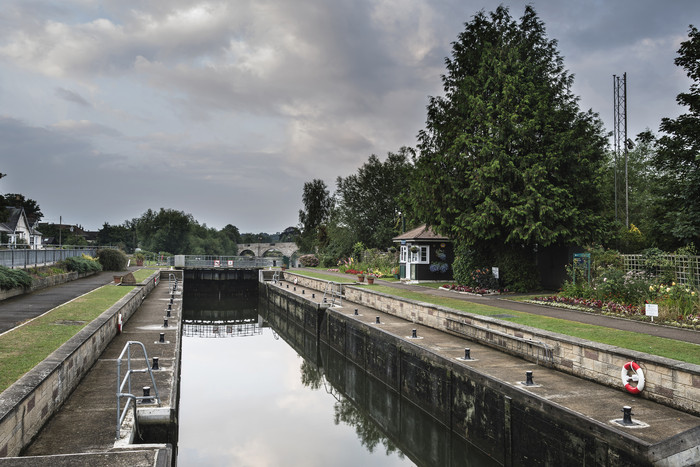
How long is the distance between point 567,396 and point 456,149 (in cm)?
1389

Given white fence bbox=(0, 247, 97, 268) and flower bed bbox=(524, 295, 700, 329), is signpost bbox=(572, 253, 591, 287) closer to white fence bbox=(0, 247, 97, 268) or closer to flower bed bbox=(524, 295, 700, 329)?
flower bed bbox=(524, 295, 700, 329)

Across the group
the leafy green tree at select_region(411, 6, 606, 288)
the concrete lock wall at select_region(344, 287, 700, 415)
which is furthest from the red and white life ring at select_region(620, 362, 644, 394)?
the leafy green tree at select_region(411, 6, 606, 288)

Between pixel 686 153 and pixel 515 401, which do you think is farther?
pixel 686 153

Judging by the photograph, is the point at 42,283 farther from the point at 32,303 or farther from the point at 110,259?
the point at 110,259

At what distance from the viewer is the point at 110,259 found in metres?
36.9

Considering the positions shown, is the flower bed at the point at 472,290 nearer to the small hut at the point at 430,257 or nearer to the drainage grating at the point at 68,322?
the small hut at the point at 430,257

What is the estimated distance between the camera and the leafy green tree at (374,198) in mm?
49781

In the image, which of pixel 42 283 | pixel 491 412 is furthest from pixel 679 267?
pixel 42 283

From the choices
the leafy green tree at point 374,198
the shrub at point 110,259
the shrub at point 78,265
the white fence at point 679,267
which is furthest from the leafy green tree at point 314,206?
the white fence at point 679,267

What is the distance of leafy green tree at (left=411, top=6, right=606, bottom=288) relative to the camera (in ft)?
59.6

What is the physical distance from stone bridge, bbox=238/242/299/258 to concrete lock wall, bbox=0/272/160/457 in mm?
75174

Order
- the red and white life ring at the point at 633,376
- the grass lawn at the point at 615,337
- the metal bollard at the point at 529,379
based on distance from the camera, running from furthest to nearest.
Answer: the grass lawn at the point at 615,337 → the metal bollard at the point at 529,379 → the red and white life ring at the point at 633,376

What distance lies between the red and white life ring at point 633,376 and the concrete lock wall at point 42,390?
27.1 feet

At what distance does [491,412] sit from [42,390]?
22.3 feet
